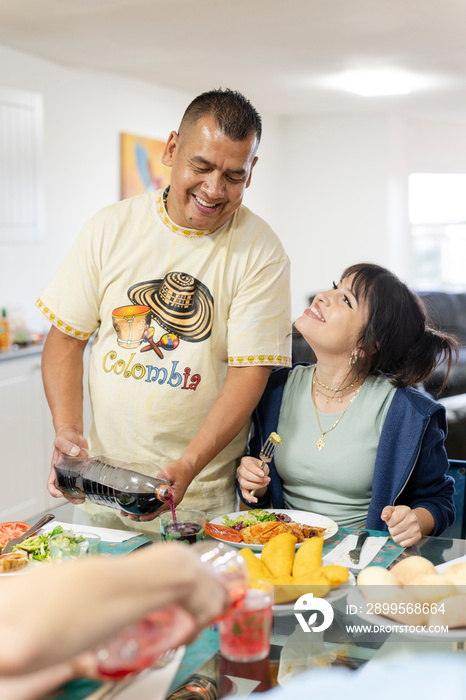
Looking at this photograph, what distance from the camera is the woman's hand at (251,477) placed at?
1596 mm

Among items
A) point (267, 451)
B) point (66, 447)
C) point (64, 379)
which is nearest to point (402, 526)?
point (267, 451)

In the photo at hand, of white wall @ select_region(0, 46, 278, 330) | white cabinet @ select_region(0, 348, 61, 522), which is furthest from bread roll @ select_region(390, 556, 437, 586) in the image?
white wall @ select_region(0, 46, 278, 330)

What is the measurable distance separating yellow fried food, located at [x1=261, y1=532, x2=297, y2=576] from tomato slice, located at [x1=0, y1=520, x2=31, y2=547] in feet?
1.59

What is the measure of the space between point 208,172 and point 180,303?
30cm

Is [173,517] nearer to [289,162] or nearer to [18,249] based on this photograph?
[18,249]

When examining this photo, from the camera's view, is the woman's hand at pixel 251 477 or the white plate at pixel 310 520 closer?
the white plate at pixel 310 520

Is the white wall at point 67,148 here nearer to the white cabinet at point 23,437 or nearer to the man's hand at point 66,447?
the white cabinet at point 23,437

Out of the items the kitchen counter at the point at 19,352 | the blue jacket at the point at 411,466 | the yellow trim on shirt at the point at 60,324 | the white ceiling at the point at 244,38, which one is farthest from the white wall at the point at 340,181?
the blue jacket at the point at 411,466

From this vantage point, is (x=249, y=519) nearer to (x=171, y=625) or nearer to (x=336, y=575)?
(x=336, y=575)

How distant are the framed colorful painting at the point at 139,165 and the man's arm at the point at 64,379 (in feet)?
12.3

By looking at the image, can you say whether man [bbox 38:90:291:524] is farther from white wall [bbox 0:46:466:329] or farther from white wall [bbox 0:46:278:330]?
white wall [bbox 0:46:466:329]

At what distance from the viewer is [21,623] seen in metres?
0.48

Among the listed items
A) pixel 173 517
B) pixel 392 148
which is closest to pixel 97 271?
pixel 173 517

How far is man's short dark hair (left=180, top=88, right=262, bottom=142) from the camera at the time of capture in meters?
1.57
